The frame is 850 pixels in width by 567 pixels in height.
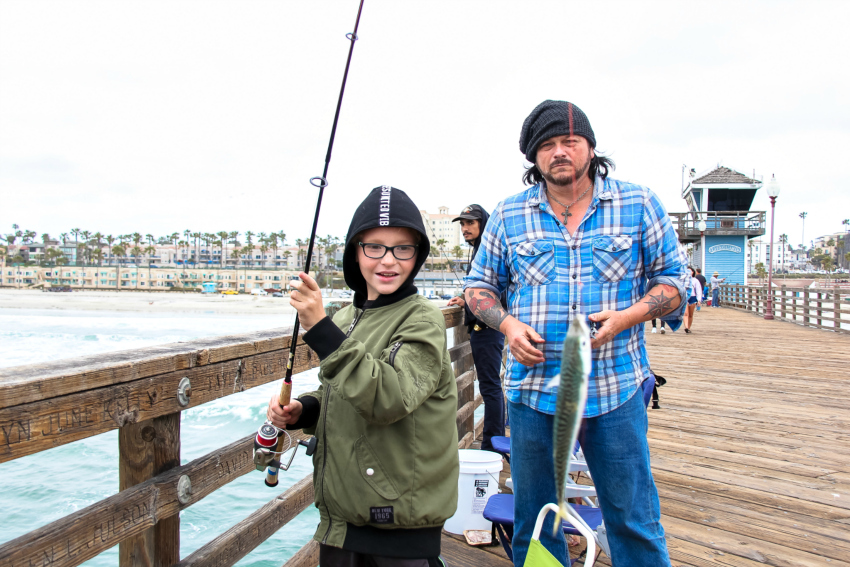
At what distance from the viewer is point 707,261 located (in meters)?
32.5

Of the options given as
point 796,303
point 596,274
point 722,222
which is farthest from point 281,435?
point 722,222

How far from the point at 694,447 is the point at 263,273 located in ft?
356

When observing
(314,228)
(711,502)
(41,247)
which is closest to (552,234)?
(314,228)

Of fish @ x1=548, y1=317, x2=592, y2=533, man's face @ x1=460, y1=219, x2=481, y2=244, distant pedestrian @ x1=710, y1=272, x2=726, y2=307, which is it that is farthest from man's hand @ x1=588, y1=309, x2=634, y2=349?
distant pedestrian @ x1=710, y1=272, x2=726, y2=307

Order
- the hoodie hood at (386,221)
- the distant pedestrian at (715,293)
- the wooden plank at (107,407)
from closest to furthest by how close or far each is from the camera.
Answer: the wooden plank at (107,407), the hoodie hood at (386,221), the distant pedestrian at (715,293)

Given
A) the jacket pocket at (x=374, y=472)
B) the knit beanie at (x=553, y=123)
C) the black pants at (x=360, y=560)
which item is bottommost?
the black pants at (x=360, y=560)

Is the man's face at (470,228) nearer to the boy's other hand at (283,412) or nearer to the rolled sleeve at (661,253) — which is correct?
the rolled sleeve at (661,253)

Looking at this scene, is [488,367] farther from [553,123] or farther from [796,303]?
[796,303]

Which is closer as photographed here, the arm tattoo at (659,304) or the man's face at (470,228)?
the arm tattoo at (659,304)

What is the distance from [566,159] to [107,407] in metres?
1.44

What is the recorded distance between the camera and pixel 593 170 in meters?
1.77

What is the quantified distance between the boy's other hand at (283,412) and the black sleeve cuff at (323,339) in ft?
1.20

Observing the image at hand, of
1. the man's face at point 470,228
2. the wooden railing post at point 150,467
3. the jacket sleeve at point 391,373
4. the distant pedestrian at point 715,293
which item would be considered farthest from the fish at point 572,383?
the distant pedestrian at point 715,293

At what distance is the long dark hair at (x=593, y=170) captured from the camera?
1767 millimetres
